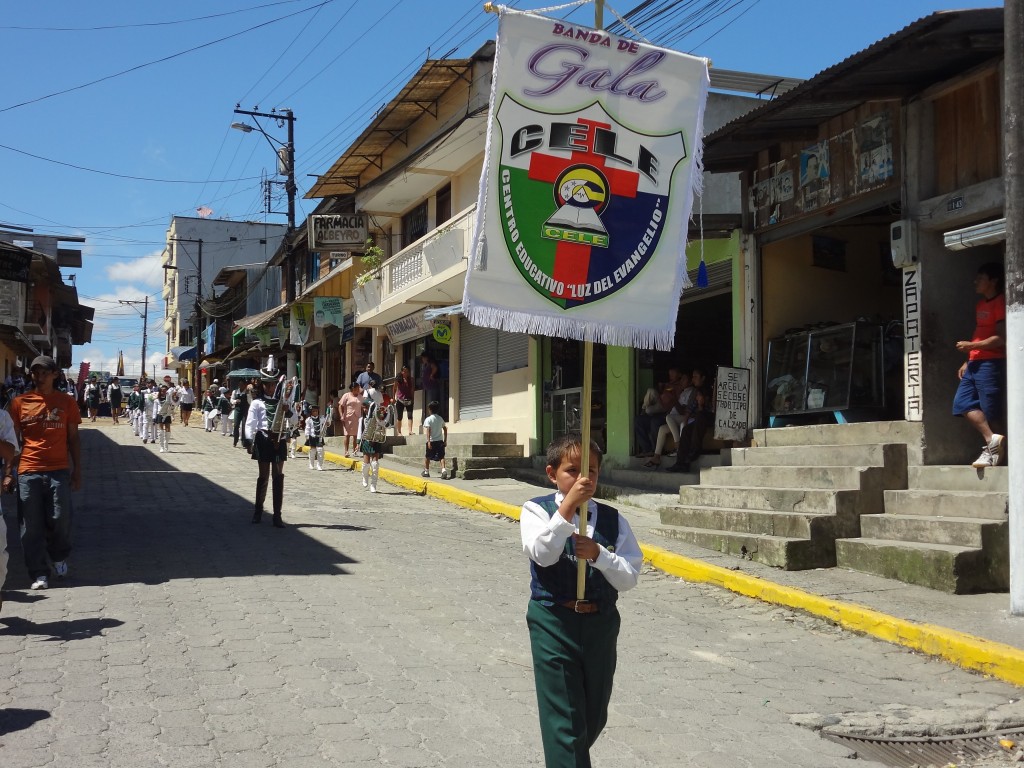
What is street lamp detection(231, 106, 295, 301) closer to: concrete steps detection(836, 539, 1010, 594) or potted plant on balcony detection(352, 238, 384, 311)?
potted plant on balcony detection(352, 238, 384, 311)

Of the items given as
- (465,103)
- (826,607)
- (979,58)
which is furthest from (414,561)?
(465,103)

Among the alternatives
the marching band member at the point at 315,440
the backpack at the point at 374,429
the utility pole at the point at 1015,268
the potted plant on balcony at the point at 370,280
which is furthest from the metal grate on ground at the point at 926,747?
the potted plant on balcony at the point at 370,280

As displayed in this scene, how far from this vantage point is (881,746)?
16.4ft

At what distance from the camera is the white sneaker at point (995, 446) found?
8.48m

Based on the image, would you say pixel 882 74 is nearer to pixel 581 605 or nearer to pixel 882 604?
pixel 882 604

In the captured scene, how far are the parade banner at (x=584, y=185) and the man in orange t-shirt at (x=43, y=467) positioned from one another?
5.13 m

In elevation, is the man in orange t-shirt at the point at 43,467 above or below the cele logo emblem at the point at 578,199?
below

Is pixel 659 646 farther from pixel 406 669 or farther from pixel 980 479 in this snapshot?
pixel 980 479

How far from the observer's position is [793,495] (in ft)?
32.2

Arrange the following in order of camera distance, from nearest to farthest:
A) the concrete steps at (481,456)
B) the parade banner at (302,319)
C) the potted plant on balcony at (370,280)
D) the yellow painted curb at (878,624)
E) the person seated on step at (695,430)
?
1. the yellow painted curb at (878,624)
2. the person seated on step at (695,430)
3. the concrete steps at (481,456)
4. the potted plant on balcony at (370,280)
5. the parade banner at (302,319)

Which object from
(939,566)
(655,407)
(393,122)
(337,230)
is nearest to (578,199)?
(939,566)

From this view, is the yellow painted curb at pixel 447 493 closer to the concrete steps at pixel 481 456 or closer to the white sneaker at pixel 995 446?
the concrete steps at pixel 481 456

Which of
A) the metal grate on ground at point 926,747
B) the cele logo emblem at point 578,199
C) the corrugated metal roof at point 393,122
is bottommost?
the metal grate on ground at point 926,747

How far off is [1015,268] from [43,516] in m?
7.64
